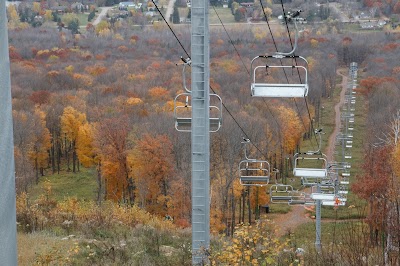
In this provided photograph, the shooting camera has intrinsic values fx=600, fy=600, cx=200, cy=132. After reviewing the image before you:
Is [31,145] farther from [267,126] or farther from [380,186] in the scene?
[380,186]

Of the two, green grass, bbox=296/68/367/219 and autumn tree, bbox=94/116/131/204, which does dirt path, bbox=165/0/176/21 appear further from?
autumn tree, bbox=94/116/131/204

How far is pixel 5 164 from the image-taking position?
145 cm

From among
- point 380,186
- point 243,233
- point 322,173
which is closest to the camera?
point 243,233

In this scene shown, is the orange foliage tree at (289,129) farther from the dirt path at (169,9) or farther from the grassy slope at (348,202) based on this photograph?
the dirt path at (169,9)

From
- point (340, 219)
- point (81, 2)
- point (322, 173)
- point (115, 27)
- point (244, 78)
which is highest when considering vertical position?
point (81, 2)

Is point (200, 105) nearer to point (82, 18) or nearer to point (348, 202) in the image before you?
point (348, 202)

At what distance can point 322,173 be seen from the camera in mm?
11391

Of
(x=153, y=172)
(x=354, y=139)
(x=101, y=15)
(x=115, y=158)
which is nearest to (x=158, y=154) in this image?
(x=153, y=172)

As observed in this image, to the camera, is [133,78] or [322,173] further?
[133,78]

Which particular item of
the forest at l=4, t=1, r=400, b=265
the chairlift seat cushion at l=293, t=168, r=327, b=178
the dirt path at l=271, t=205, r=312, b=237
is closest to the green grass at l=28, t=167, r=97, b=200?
the forest at l=4, t=1, r=400, b=265

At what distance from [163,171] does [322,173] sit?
14.2 metres

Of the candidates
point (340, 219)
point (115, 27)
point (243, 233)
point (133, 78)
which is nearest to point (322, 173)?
point (243, 233)

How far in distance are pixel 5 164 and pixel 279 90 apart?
4025 millimetres

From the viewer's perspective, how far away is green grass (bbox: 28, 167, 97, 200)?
92.7 feet
